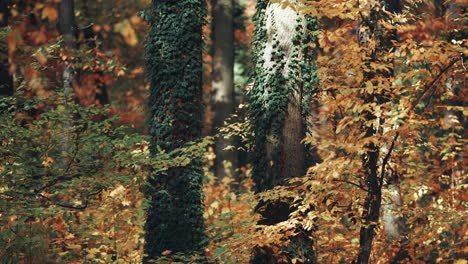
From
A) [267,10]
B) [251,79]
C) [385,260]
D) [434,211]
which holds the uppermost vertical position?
[267,10]

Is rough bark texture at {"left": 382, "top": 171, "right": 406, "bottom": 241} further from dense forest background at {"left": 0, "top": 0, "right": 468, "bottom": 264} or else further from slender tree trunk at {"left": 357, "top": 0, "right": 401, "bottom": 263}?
slender tree trunk at {"left": 357, "top": 0, "right": 401, "bottom": 263}

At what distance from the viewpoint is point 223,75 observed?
16.7 meters

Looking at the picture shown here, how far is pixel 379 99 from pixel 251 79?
211 cm

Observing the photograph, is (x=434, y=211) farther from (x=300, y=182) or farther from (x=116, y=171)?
(x=116, y=171)

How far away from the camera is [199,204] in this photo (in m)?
9.78

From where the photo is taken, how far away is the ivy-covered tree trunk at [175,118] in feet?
31.6

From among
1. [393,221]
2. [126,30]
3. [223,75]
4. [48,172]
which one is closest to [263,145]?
[48,172]

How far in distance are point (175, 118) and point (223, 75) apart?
712 cm

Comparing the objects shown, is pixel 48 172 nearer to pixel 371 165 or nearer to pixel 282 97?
pixel 282 97

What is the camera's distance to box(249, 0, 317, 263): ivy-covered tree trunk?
798 centimetres

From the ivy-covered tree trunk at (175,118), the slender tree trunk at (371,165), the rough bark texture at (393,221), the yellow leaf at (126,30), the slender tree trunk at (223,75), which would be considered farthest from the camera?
the slender tree trunk at (223,75)

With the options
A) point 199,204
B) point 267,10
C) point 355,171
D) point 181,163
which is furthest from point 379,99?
point 199,204

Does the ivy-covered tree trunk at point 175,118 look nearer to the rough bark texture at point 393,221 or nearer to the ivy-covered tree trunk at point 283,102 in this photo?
the ivy-covered tree trunk at point 283,102

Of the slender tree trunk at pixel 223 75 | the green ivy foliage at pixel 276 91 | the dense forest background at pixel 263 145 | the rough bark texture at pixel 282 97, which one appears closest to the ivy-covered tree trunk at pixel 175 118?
the dense forest background at pixel 263 145
